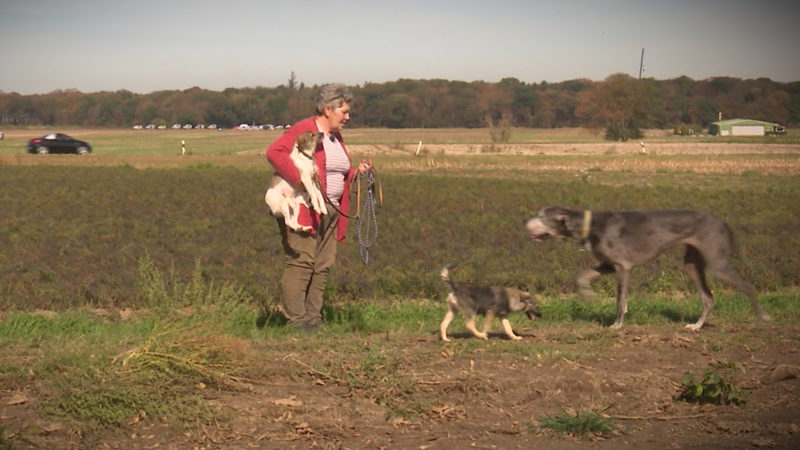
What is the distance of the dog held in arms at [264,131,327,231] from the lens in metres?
7.67

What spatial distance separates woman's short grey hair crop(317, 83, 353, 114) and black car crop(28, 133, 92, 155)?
52.5m

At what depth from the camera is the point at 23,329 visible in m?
8.95

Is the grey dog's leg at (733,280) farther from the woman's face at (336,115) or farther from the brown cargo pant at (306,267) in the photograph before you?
the woman's face at (336,115)

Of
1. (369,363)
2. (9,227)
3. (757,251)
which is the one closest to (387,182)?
(9,227)

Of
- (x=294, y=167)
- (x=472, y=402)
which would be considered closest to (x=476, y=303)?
(x=472, y=402)

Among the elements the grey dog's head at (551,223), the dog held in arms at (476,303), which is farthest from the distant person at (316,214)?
the grey dog's head at (551,223)

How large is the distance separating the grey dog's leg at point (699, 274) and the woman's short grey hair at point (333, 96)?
387cm

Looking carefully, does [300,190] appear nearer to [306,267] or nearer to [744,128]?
[306,267]

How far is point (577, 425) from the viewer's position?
5.49m

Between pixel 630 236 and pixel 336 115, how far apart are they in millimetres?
3167

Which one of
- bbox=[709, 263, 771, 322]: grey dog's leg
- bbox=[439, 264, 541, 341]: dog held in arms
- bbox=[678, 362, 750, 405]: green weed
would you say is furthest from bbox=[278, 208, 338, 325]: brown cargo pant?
bbox=[709, 263, 771, 322]: grey dog's leg

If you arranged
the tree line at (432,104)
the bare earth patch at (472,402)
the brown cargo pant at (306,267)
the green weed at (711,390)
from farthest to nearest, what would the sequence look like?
the tree line at (432,104) → the brown cargo pant at (306,267) → the green weed at (711,390) → the bare earth patch at (472,402)

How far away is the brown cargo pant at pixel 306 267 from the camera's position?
318 inches

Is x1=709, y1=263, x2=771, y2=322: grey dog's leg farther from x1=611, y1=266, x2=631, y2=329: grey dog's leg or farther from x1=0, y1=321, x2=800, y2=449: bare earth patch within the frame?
x1=0, y1=321, x2=800, y2=449: bare earth patch
